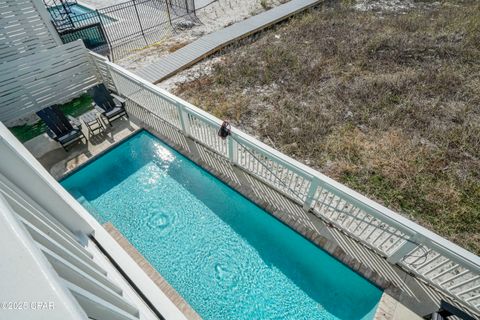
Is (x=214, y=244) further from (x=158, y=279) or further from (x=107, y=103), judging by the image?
(x=107, y=103)

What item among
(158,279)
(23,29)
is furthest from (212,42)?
(158,279)

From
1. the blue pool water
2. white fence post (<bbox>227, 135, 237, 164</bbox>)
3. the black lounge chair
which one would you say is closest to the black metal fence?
the black lounge chair

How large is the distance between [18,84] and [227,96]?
18.5 feet

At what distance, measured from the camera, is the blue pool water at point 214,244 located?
4016 millimetres

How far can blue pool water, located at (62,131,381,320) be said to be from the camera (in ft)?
13.2

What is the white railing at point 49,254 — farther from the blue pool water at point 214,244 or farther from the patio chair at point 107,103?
the patio chair at point 107,103

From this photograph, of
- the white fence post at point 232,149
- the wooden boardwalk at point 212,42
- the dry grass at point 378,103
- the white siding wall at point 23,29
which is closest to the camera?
the white fence post at point 232,149

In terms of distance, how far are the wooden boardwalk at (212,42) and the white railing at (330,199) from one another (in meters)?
2.15

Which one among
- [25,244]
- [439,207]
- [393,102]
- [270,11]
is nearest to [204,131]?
[25,244]

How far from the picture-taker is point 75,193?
5383 mm

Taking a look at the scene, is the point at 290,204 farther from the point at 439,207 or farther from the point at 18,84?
the point at 18,84

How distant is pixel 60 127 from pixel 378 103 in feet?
28.4

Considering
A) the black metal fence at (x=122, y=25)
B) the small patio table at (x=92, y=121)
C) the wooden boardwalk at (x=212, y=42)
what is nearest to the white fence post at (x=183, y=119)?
the small patio table at (x=92, y=121)

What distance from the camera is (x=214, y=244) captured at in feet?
15.3
